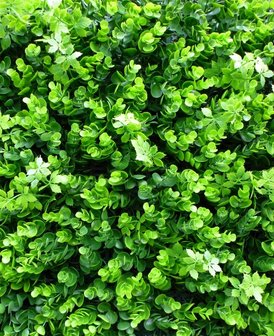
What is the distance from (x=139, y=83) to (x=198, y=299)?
1097mm

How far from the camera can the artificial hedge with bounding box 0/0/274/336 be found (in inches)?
82.0

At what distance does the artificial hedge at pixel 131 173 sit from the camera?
2082 mm

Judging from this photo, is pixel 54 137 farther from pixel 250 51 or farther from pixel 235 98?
pixel 250 51

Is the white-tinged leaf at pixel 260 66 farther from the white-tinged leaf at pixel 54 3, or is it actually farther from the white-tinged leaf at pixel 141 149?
the white-tinged leaf at pixel 54 3

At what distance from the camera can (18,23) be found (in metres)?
2.11

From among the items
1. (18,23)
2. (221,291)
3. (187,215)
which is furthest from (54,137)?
(221,291)

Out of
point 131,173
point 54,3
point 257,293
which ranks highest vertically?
point 54,3

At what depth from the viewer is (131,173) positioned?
218 centimetres

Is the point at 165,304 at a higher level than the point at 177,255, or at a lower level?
lower

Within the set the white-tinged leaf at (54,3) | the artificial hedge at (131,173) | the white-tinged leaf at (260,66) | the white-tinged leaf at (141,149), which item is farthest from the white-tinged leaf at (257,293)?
the white-tinged leaf at (54,3)

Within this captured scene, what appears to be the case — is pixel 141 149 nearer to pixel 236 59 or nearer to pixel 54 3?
pixel 236 59

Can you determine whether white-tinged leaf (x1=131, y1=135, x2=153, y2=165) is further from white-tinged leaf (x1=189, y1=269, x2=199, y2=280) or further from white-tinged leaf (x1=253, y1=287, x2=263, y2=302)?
white-tinged leaf (x1=253, y1=287, x2=263, y2=302)

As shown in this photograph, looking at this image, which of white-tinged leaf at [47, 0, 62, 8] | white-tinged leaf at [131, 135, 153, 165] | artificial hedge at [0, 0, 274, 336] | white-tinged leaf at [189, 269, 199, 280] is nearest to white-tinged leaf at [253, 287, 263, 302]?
artificial hedge at [0, 0, 274, 336]

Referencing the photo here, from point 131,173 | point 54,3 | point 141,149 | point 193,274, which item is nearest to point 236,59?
point 141,149
